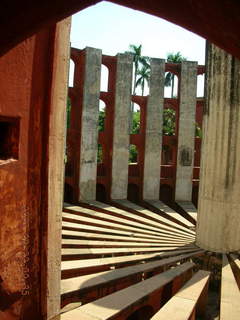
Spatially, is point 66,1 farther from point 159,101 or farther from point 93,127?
point 159,101

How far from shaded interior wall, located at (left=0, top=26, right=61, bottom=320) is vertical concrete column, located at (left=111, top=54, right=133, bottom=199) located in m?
10.3

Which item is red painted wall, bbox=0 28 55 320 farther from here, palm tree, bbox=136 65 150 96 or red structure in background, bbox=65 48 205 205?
palm tree, bbox=136 65 150 96

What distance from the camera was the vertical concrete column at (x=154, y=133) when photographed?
14.6 metres

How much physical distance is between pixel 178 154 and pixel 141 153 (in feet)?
5.39

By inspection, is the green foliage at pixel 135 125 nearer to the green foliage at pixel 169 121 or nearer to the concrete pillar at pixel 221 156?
the green foliage at pixel 169 121

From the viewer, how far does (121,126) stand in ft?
46.5

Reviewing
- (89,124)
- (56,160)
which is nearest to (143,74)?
(89,124)

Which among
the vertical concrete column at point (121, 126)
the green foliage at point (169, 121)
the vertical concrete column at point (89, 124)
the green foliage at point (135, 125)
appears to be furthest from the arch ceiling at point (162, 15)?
the green foliage at point (135, 125)

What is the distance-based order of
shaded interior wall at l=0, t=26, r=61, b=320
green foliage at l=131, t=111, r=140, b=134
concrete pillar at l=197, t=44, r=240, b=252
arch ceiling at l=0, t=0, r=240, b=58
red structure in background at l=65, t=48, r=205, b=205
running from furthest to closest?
green foliage at l=131, t=111, r=140, b=134 → red structure in background at l=65, t=48, r=205, b=205 → concrete pillar at l=197, t=44, r=240, b=252 → shaded interior wall at l=0, t=26, r=61, b=320 → arch ceiling at l=0, t=0, r=240, b=58

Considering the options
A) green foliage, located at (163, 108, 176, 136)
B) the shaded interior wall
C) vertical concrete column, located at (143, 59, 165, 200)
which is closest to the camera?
the shaded interior wall

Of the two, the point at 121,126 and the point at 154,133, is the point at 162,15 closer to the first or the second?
the point at 121,126

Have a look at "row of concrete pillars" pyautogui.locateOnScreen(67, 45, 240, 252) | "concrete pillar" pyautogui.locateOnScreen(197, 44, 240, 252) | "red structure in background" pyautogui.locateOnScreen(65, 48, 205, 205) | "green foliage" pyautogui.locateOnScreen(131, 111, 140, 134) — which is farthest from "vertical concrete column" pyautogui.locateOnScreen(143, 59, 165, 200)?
"green foliage" pyautogui.locateOnScreen(131, 111, 140, 134)

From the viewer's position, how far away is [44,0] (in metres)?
1.60

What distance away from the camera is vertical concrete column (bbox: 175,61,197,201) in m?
14.8
